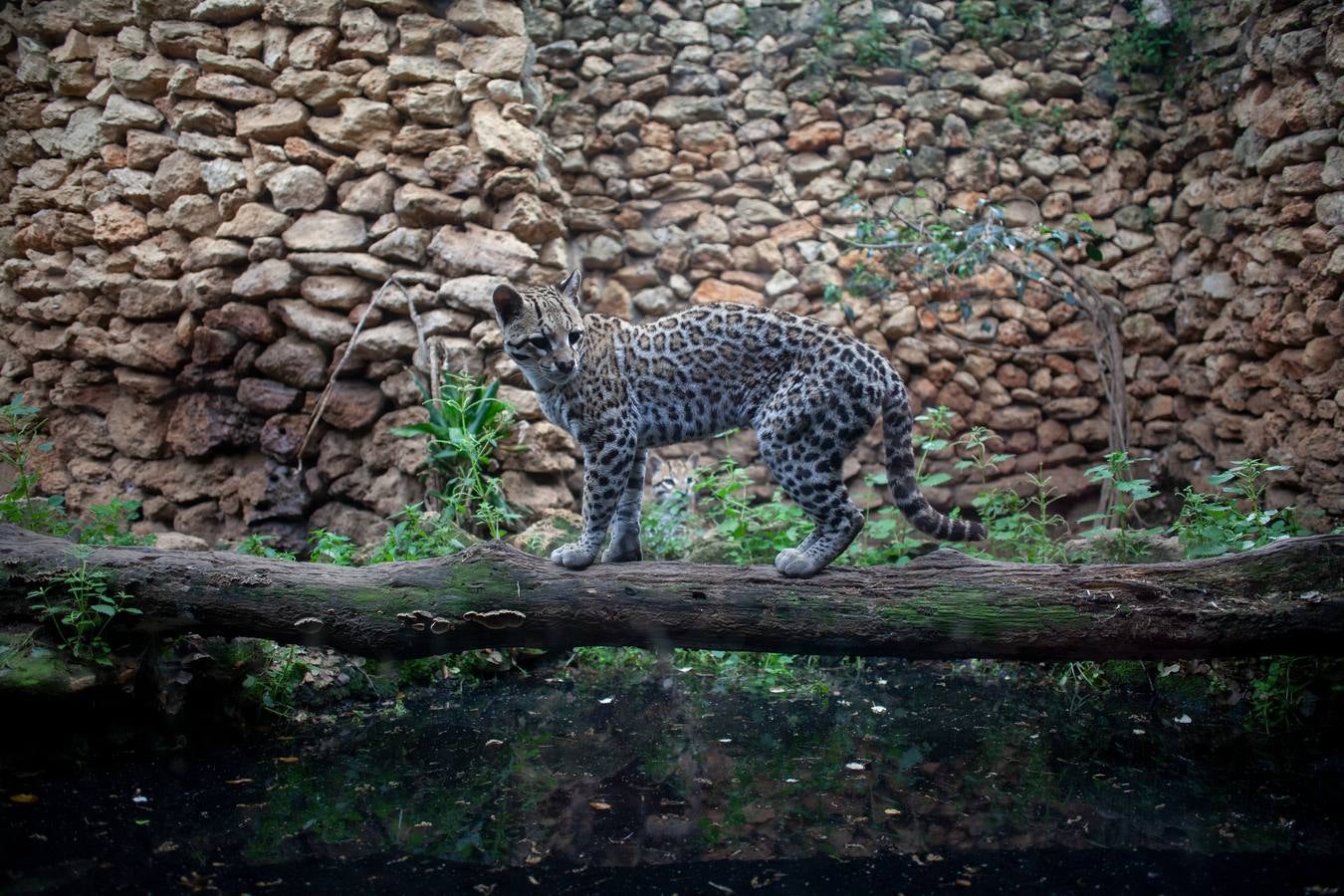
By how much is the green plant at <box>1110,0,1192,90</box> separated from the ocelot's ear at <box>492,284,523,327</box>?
659 centimetres

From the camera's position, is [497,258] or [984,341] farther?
[984,341]

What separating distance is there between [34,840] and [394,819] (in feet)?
3.67

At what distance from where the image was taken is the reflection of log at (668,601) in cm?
391

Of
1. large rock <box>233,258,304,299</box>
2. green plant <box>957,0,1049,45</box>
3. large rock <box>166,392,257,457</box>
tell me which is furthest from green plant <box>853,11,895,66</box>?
large rock <box>166,392,257,457</box>

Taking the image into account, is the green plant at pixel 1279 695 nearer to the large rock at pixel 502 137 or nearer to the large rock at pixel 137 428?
the large rock at pixel 502 137

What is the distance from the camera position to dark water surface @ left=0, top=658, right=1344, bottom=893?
2955mm

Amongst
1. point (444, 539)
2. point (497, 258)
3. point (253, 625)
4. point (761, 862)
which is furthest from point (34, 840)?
point (497, 258)

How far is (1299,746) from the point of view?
404 centimetres

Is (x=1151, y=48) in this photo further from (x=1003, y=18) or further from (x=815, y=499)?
(x=815, y=499)

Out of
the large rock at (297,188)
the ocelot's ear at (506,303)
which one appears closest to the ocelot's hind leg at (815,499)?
the ocelot's ear at (506,303)

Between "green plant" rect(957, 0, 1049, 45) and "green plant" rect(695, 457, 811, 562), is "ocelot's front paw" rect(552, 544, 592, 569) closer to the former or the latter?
"green plant" rect(695, 457, 811, 562)

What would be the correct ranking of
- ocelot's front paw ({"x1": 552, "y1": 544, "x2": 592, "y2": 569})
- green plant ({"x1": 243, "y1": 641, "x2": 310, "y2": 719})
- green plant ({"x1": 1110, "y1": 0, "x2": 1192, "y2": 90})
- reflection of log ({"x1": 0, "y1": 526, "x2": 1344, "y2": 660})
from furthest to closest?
1. green plant ({"x1": 1110, "y1": 0, "x2": 1192, "y2": 90})
2. green plant ({"x1": 243, "y1": 641, "x2": 310, "y2": 719})
3. ocelot's front paw ({"x1": 552, "y1": 544, "x2": 592, "y2": 569})
4. reflection of log ({"x1": 0, "y1": 526, "x2": 1344, "y2": 660})

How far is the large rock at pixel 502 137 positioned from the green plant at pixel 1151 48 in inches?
201

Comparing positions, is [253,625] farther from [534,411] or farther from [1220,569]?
[1220,569]
